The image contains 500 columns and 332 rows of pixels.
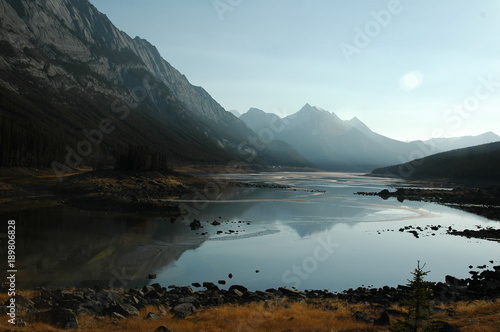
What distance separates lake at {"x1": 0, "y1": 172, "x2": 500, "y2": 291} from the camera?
34.9m

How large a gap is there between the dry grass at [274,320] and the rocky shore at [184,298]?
0.72m

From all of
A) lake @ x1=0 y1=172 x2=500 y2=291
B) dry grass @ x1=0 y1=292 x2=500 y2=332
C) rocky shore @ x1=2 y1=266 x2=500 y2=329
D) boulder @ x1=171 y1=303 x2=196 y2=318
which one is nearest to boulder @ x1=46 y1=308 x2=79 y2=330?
rocky shore @ x1=2 y1=266 x2=500 y2=329

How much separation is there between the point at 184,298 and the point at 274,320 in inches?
309

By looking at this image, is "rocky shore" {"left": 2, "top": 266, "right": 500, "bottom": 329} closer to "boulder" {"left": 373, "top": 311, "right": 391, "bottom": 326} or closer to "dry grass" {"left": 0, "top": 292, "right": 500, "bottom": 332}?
"boulder" {"left": 373, "top": 311, "right": 391, "bottom": 326}

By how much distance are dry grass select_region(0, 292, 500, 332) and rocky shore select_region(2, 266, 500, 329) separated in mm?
723

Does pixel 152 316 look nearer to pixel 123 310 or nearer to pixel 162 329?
pixel 123 310

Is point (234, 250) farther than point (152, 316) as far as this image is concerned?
Yes

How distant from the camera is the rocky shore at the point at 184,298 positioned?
21.8 m

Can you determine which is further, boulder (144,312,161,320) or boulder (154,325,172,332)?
boulder (144,312,161,320)

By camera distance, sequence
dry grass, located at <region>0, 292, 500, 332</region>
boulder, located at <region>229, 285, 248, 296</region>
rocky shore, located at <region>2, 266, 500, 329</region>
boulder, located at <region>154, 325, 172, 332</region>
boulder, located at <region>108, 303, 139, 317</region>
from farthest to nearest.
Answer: boulder, located at <region>229, 285, 248, 296</region> < boulder, located at <region>108, 303, 139, 317</region> < rocky shore, located at <region>2, 266, 500, 329</region> < dry grass, located at <region>0, 292, 500, 332</region> < boulder, located at <region>154, 325, 172, 332</region>

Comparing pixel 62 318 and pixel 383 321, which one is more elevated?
pixel 62 318

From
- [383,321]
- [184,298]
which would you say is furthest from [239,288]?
[383,321]

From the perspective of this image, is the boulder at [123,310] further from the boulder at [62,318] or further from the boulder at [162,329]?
the boulder at [162,329]

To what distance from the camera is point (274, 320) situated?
23.8 metres
